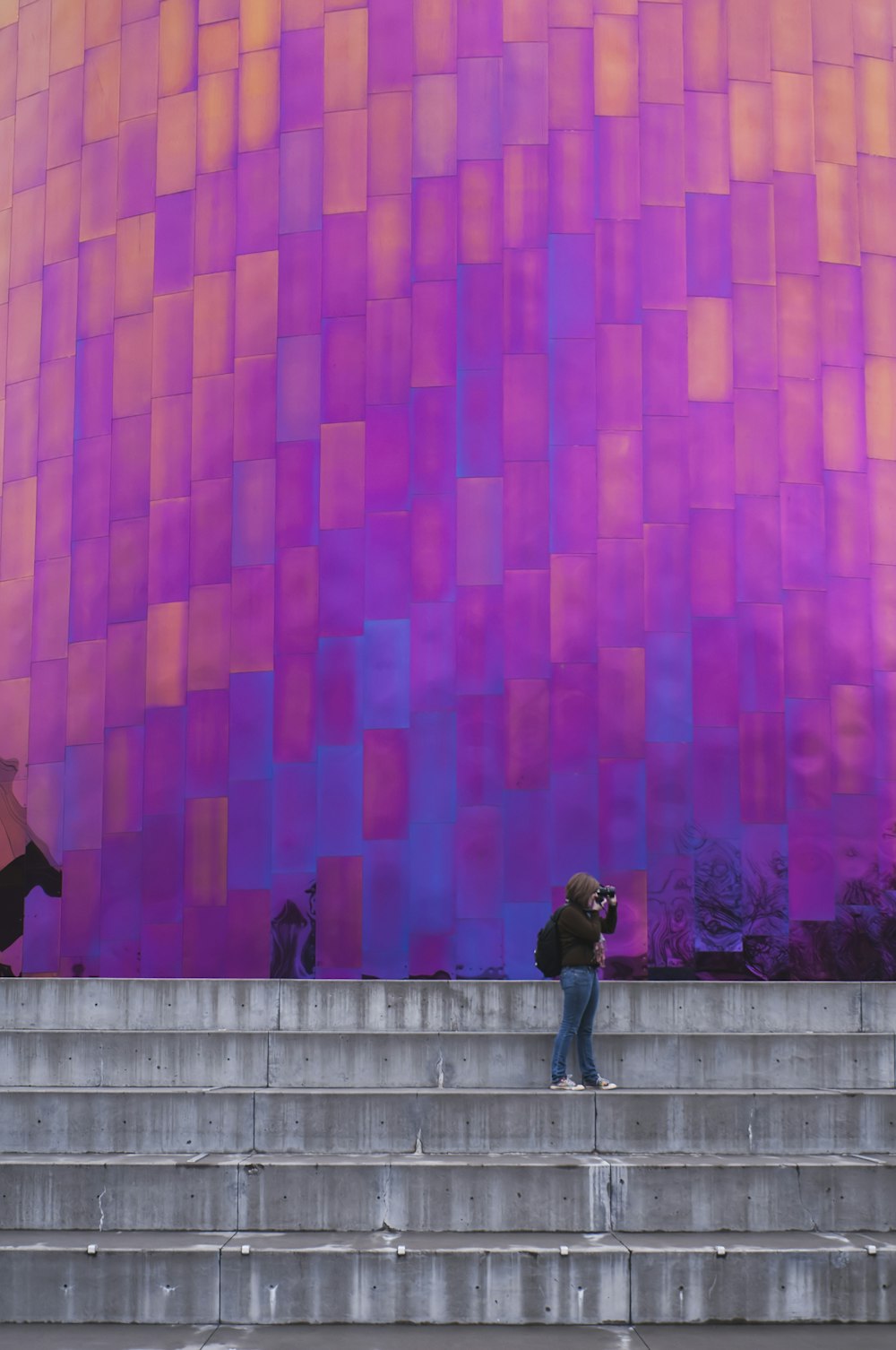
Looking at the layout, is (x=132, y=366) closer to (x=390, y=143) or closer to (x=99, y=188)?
(x=99, y=188)

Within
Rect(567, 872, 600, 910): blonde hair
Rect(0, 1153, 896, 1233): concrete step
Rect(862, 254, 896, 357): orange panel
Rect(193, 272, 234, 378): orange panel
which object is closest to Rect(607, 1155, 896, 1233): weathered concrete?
Rect(0, 1153, 896, 1233): concrete step

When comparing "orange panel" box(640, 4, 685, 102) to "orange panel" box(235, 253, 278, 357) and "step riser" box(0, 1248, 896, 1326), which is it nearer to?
"orange panel" box(235, 253, 278, 357)

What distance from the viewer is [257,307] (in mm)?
16812

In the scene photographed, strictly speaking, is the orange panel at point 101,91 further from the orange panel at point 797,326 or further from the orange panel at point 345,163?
the orange panel at point 797,326

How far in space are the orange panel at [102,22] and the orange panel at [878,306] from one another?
9573mm

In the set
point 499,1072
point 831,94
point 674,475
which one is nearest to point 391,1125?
point 499,1072

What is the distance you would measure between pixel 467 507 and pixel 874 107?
276 inches

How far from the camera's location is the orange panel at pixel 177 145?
687 inches

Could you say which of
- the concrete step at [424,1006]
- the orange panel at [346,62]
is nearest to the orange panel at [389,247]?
the orange panel at [346,62]

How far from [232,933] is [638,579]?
19.0 ft

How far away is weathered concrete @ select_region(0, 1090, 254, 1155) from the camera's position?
1038 cm

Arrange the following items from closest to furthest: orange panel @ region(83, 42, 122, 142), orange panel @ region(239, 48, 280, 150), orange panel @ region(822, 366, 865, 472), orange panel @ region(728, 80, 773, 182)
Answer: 1. orange panel @ region(822, 366, 865, 472)
2. orange panel @ region(728, 80, 773, 182)
3. orange panel @ region(239, 48, 280, 150)
4. orange panel @ region(83, 42, 122, 142)

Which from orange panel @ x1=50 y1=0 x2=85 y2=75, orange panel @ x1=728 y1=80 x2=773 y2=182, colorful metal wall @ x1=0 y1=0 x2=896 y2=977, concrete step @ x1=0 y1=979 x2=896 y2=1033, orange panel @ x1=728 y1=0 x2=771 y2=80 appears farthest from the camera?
orange panel @ x1=50 y1=0 x2=85 y2=75

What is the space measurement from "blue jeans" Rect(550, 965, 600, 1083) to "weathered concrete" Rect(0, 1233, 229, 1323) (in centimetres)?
311
